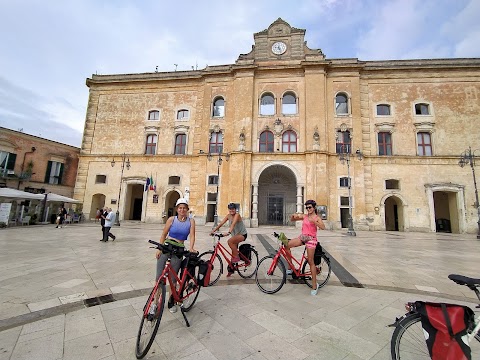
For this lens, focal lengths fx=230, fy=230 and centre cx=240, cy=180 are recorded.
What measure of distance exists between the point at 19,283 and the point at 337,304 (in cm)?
644

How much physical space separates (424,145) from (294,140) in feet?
40.2

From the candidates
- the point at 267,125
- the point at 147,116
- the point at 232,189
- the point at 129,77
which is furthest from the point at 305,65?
the point at 129,77

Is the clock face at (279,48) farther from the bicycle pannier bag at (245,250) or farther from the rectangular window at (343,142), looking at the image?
the bicycle pannier bag at (245,250)

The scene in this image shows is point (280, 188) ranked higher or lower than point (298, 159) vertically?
lower

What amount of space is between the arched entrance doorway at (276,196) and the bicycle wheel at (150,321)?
71.7 feet

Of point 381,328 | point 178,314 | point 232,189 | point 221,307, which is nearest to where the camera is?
point 381,328

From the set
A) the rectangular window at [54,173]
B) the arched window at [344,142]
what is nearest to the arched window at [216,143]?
the arched window at [344,142]

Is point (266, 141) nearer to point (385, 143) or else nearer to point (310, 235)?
point (385, 143)

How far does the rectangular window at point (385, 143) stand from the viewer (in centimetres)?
2241

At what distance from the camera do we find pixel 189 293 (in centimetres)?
366

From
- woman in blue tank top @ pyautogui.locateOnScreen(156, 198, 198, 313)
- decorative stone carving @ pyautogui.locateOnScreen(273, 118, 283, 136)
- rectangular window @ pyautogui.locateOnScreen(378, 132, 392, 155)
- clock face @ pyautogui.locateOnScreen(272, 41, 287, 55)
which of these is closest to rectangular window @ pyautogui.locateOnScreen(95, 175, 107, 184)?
decorative stone carving @ pyautogui.locateOnScreen(273, 118, 283, 136)

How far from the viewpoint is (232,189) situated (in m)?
21.9

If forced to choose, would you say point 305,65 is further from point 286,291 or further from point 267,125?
point 286,291

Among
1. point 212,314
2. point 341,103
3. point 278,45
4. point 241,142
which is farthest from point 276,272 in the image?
point 278,45
